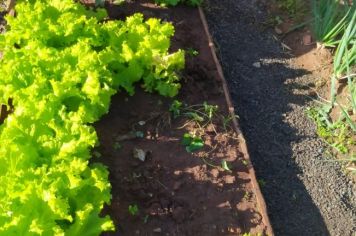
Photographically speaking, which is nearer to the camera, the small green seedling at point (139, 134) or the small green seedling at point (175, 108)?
the small green seedling at point (139, 134)

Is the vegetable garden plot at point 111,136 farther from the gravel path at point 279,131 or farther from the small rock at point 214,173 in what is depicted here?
the gravel path at point 279,131

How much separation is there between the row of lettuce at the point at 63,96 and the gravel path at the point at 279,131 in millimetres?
824

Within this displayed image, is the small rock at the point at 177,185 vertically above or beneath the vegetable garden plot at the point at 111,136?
beneath

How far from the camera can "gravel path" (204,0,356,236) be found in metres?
→ 4.04

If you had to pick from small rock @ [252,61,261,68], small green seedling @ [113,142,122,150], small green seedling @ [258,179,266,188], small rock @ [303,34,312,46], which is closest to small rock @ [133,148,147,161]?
small green seedling @ [113,142,122,150]

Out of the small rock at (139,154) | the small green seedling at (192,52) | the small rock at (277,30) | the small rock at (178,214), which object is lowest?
the small rock at (178,214)

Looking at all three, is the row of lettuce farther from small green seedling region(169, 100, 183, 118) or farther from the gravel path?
the gravel path

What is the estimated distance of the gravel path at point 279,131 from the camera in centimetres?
404

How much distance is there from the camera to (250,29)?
5.30 m

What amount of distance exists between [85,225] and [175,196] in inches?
32.4

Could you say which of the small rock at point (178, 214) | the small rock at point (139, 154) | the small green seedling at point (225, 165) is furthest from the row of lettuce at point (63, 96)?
the small green seedling at point (225, 165)

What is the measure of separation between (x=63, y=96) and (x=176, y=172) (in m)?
0.94

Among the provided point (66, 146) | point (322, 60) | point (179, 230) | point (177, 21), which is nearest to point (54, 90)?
point (66, 146)

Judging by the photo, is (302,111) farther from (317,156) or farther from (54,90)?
(54,90)
